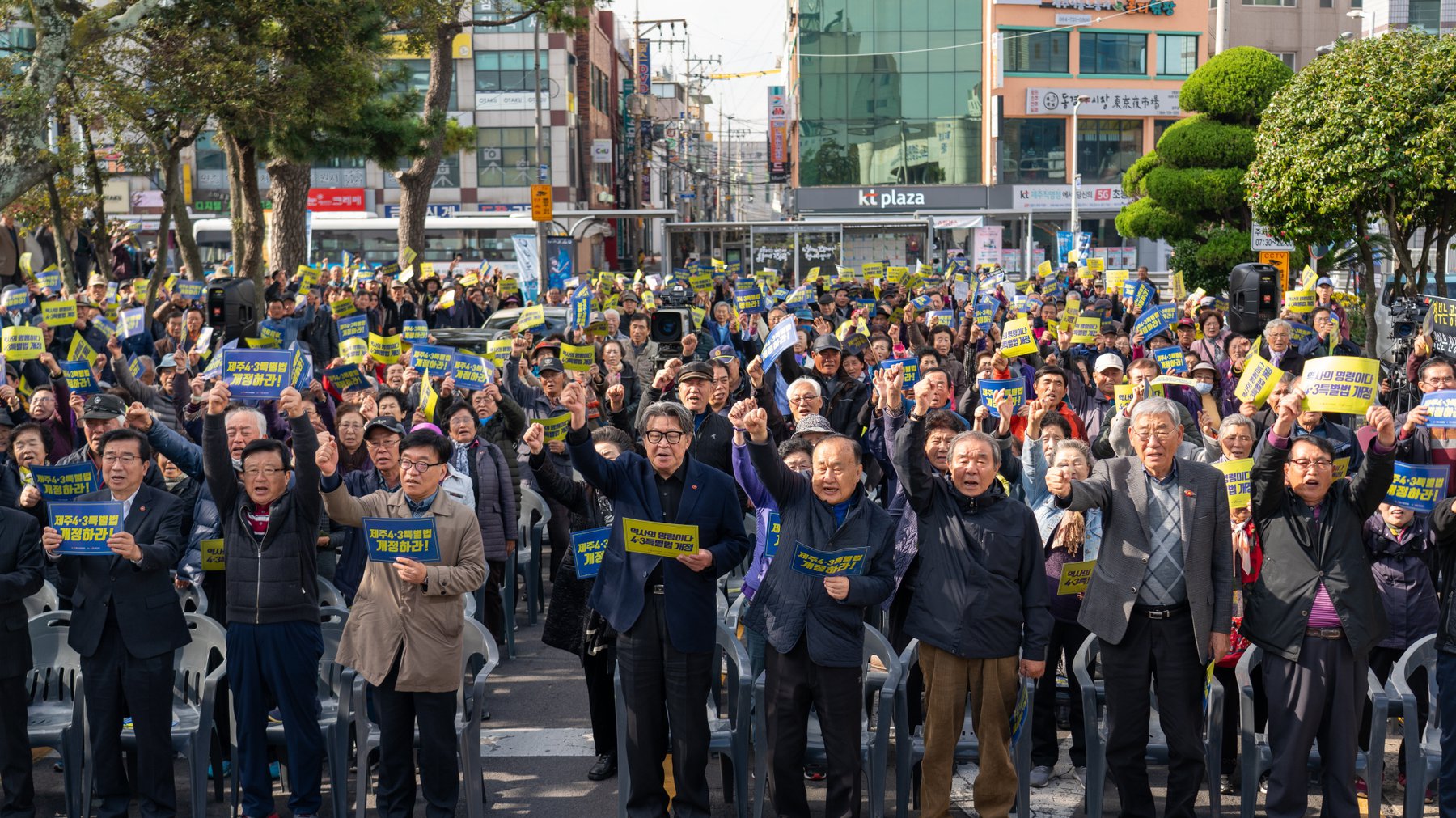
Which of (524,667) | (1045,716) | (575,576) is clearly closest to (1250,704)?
(1045,716)

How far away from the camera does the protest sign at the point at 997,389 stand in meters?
7.95

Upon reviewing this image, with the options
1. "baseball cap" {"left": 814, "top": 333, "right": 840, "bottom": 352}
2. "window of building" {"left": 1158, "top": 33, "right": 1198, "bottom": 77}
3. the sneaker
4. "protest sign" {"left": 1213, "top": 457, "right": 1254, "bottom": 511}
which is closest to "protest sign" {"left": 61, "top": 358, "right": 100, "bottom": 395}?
the sneaker

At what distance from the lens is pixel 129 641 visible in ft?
18.8

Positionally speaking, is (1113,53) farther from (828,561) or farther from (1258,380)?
(828,561)

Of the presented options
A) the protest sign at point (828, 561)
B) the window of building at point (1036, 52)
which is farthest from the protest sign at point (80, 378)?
the window of building at point (1036, 52)

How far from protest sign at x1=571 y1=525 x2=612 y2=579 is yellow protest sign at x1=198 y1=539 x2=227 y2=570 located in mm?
1712

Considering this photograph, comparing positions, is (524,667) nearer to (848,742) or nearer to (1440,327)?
(848,742)

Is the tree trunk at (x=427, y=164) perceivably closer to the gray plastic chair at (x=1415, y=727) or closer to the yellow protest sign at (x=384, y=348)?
the yellow protest sign at (x=384, y=348)

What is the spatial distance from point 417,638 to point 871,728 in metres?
1.99

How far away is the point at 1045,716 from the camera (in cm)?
638

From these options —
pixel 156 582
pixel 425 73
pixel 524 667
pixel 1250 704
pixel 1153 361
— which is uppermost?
pixel 425 73

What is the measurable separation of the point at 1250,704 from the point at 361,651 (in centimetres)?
365

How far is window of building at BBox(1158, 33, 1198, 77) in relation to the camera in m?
50.2

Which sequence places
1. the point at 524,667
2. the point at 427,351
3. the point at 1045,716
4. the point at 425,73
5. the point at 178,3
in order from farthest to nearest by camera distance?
Result: the point at 425,73
the point at 178,3
the point at 427,351
the point at 524,667
the point at 1045,716
